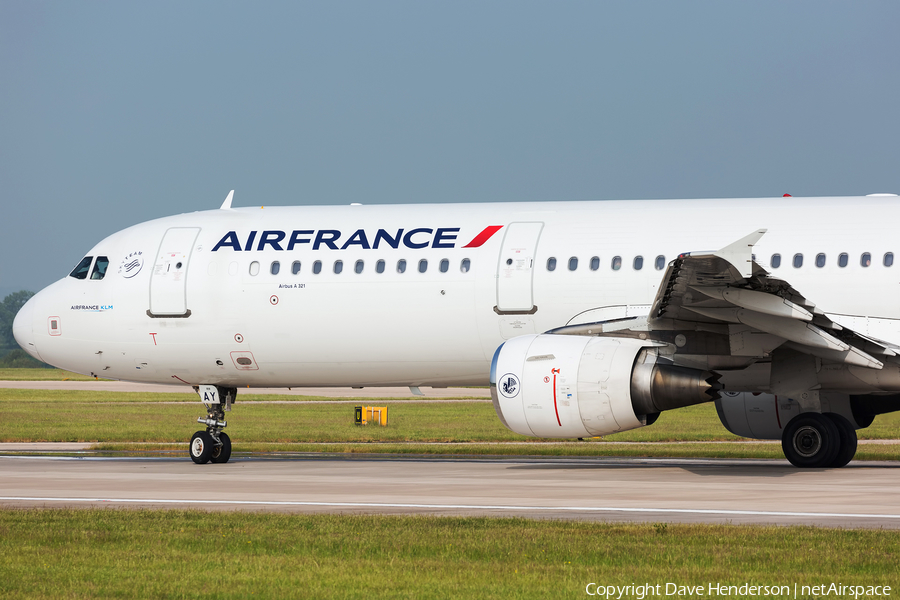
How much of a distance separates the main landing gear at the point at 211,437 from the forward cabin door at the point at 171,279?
68.6 inches

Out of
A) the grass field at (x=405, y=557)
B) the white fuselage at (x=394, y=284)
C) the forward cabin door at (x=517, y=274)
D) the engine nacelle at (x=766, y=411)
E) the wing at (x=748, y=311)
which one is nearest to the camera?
the grass field at (x=405, y=557)

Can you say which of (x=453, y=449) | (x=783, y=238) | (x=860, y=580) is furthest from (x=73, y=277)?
(x=860, y=580)

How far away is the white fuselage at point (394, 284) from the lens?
18.6 metres

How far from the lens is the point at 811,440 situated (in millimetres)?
18203

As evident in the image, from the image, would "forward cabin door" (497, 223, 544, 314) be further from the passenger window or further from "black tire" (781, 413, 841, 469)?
the passenger window

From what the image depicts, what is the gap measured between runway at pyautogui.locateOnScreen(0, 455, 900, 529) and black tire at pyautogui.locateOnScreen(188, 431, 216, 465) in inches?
20.7

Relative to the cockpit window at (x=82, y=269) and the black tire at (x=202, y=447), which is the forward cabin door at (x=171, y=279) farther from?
the black tire at (x=202, y=447)

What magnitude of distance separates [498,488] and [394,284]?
552cm

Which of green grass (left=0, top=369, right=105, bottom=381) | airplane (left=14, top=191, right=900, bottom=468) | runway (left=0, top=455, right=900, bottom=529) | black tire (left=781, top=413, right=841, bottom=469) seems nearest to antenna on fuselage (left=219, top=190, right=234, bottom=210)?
airplane (left=14, top=191, right=900, bottom=468)

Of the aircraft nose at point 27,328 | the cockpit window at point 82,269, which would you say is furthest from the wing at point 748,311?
the aircraft nose at point 27,328

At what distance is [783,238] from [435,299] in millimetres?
5870

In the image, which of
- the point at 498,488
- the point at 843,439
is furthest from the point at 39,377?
the point at 843,439

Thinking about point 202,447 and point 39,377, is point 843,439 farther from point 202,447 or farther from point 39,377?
point 39,377

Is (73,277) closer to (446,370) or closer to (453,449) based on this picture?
(446,370)
